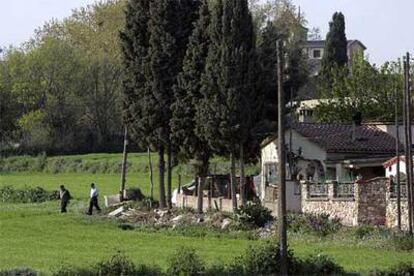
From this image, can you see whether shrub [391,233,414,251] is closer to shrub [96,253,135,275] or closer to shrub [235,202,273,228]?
shrub [235,202,273,228]

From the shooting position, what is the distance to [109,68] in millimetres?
96688

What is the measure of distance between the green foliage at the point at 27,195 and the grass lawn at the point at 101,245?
10.8 metres

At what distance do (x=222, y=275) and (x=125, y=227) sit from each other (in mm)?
20122

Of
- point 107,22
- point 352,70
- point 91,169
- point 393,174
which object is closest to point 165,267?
point 393,174

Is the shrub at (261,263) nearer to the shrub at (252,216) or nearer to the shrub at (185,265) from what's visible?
the shrub at (185,265)

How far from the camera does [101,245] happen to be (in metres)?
36.2

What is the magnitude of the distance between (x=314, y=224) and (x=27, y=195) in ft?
105

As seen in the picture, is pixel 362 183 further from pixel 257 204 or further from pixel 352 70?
pixel 352 70

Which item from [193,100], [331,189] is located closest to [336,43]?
[193,100]

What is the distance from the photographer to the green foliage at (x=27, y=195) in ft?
216

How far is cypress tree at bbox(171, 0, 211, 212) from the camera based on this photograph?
49156 mm

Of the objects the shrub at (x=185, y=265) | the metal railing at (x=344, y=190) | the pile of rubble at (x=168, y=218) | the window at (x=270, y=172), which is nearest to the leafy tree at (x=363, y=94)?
the window at (x=270, y=172)

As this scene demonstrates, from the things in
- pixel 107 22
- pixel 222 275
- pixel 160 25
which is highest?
pixel 107 22

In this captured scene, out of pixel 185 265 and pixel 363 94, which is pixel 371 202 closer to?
pixel 185 265
